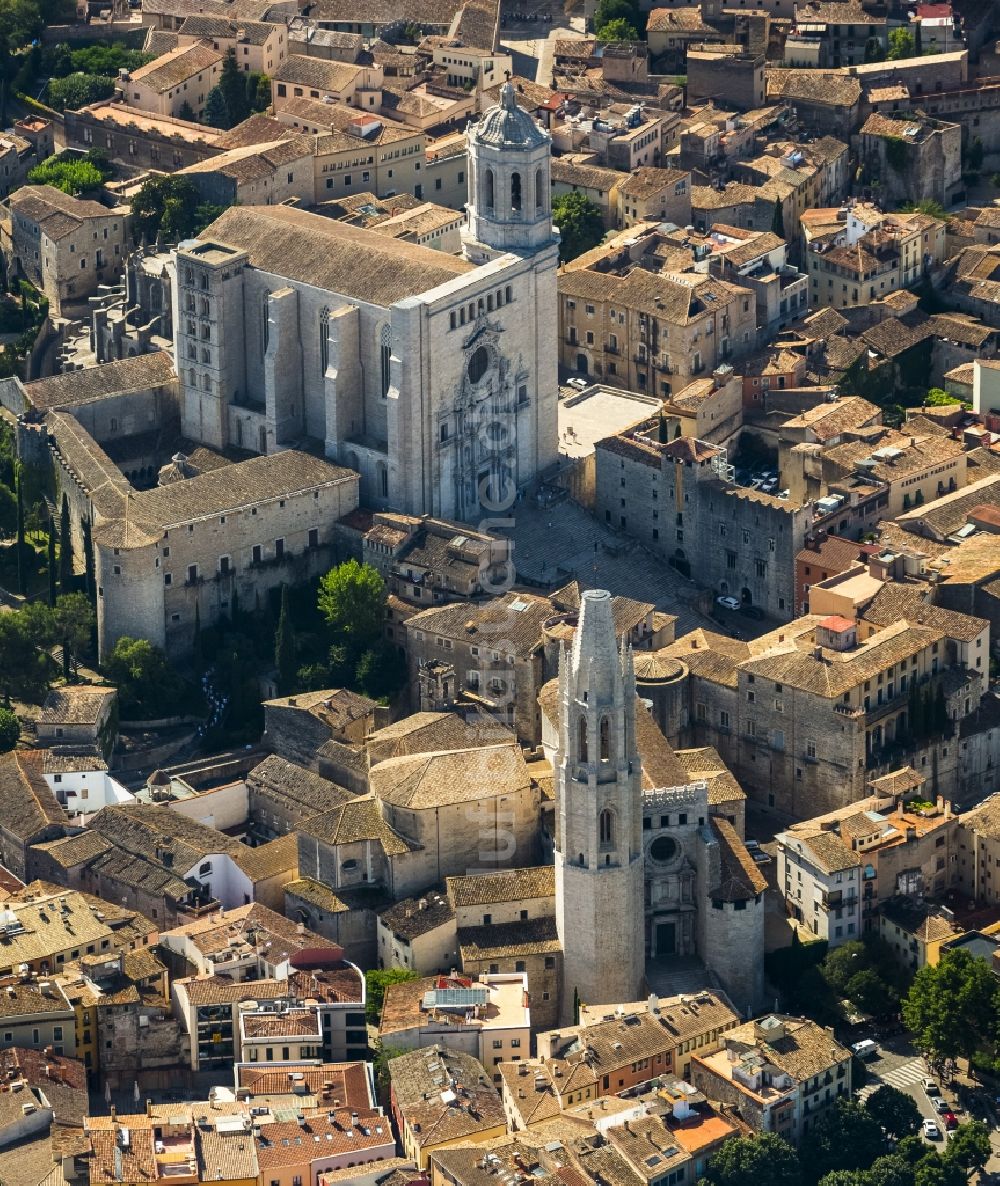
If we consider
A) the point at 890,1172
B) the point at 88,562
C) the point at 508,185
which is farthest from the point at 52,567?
the point at 890,1172

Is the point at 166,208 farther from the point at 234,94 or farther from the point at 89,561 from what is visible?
the point at 89,561

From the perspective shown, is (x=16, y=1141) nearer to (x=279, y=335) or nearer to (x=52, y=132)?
(x=279, y=335)

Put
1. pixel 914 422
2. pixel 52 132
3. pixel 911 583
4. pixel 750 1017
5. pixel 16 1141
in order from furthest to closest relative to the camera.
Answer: pixel 52 132 < pixel 914 422 < pixel 911 583 < pixel 750 1017 < pixel 16 1141

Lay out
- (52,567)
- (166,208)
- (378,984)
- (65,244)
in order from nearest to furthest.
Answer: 1. (378,984)
2. (52,567)
3. (166,208)
4. (65,244)

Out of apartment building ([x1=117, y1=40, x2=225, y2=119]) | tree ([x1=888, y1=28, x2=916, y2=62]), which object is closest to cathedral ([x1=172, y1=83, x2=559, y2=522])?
apartment building ([x1=117, y1=40, x2=225, y2=119])

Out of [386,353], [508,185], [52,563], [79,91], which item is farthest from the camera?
[79,91]

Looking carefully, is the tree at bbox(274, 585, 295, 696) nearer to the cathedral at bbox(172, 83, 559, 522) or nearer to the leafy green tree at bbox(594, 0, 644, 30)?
the cathedral at bbox(172, 83, 559, 522)

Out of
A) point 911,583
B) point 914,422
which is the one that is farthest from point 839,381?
point 911,583
